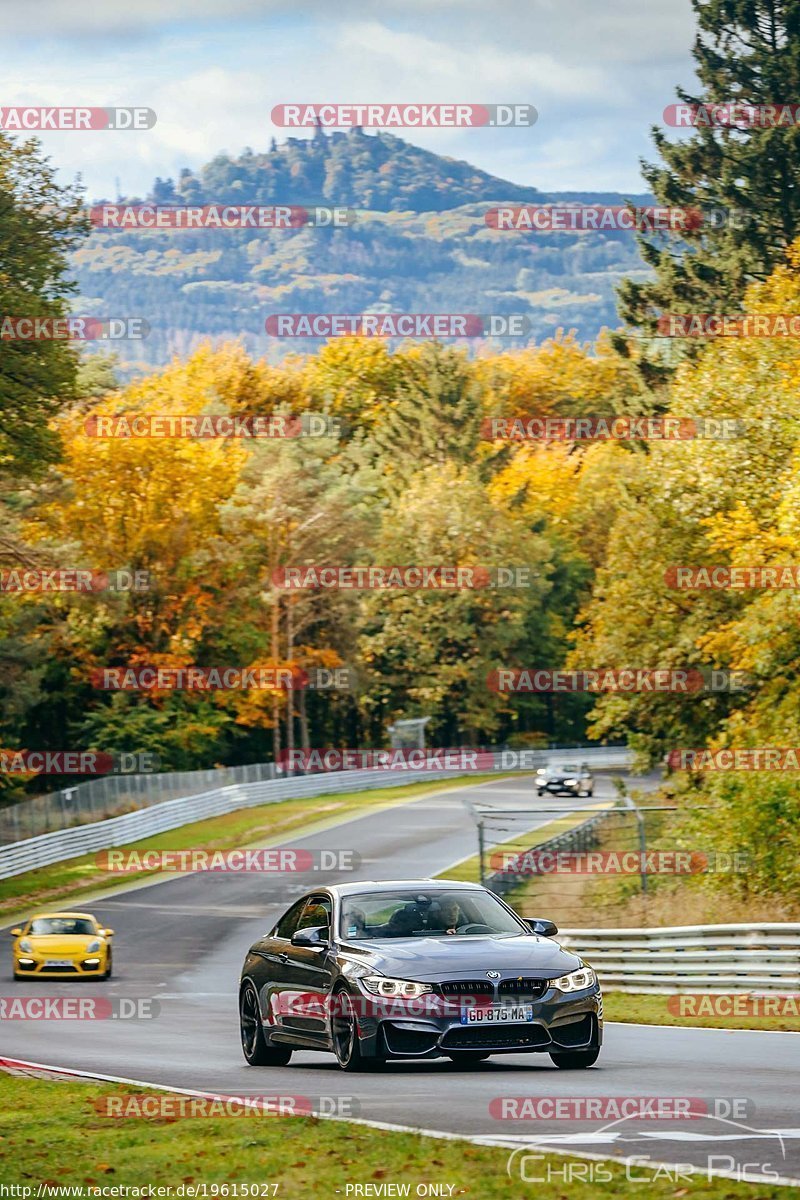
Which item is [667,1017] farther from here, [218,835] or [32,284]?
[218,835]

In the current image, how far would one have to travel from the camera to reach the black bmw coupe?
1297cm

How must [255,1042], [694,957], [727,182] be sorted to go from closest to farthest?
1. [255,1042]
2. [694,957]
3. [727,182]

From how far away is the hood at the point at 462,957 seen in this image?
42.9ft

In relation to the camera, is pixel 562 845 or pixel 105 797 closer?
pixel 562 845

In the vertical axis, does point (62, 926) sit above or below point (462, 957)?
below

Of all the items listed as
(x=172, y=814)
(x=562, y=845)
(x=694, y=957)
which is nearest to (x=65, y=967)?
(x=694, y=957)

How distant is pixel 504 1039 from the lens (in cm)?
1305

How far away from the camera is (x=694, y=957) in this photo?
2292 cm

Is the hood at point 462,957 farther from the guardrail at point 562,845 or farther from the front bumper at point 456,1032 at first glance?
the guardrail at point 562,845

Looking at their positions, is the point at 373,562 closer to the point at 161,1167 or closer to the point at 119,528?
the point at 119,528

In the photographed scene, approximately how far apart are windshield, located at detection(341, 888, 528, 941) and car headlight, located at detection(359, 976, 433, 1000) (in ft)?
2.74

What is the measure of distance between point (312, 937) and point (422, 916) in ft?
2.76

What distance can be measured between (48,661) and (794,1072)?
59368mm

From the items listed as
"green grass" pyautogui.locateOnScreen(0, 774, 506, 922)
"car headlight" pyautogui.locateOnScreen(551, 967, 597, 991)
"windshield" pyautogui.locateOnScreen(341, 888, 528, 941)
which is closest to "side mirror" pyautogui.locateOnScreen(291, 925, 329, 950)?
"windshield" pyautogui.locateOnScreen(341, 888, 528, 941)
